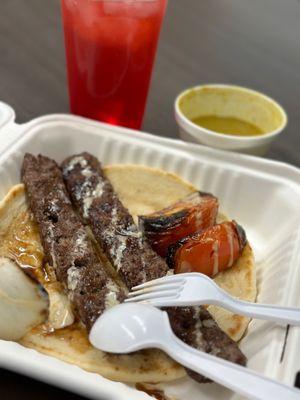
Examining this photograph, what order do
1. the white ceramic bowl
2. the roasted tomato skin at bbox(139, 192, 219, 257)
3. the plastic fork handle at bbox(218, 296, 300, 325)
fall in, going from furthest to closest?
the white ceramic bowl → the roasted tomato skin at bbox(139, 192, 219, 257) → the plastic fork handle at bbox(218, 296, 300, 325)

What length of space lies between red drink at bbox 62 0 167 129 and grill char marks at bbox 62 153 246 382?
38cm

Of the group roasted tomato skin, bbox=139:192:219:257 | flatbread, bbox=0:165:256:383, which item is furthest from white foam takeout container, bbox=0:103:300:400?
roasted tomato skin, bbox=139:192:219:257

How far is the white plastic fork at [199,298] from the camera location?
121cm

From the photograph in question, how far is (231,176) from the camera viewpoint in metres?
1.88

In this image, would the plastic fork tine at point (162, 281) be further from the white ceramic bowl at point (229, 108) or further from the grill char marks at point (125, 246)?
the white ceramic bowl at point (229, 108)

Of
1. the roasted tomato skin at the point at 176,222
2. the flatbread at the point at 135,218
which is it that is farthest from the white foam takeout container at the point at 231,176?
the roasted tomato skin at the point at 176,222

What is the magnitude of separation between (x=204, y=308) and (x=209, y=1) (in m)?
2.87

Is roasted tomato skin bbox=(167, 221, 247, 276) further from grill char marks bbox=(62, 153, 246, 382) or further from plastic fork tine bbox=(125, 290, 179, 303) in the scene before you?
plastic fork tine bbox=(125, 290, 179, 303)

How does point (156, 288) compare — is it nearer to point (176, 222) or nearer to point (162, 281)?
point (162, 281)

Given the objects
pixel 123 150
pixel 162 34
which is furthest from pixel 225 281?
pixel 162 34

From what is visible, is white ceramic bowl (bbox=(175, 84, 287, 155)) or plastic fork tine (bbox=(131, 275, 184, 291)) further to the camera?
white ceramic bowl (bbox=(175, 84, 287, 155))

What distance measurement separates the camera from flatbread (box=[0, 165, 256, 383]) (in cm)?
123

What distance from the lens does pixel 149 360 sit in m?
1.25

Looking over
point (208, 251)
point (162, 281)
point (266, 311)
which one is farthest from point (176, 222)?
point (266, 311)
